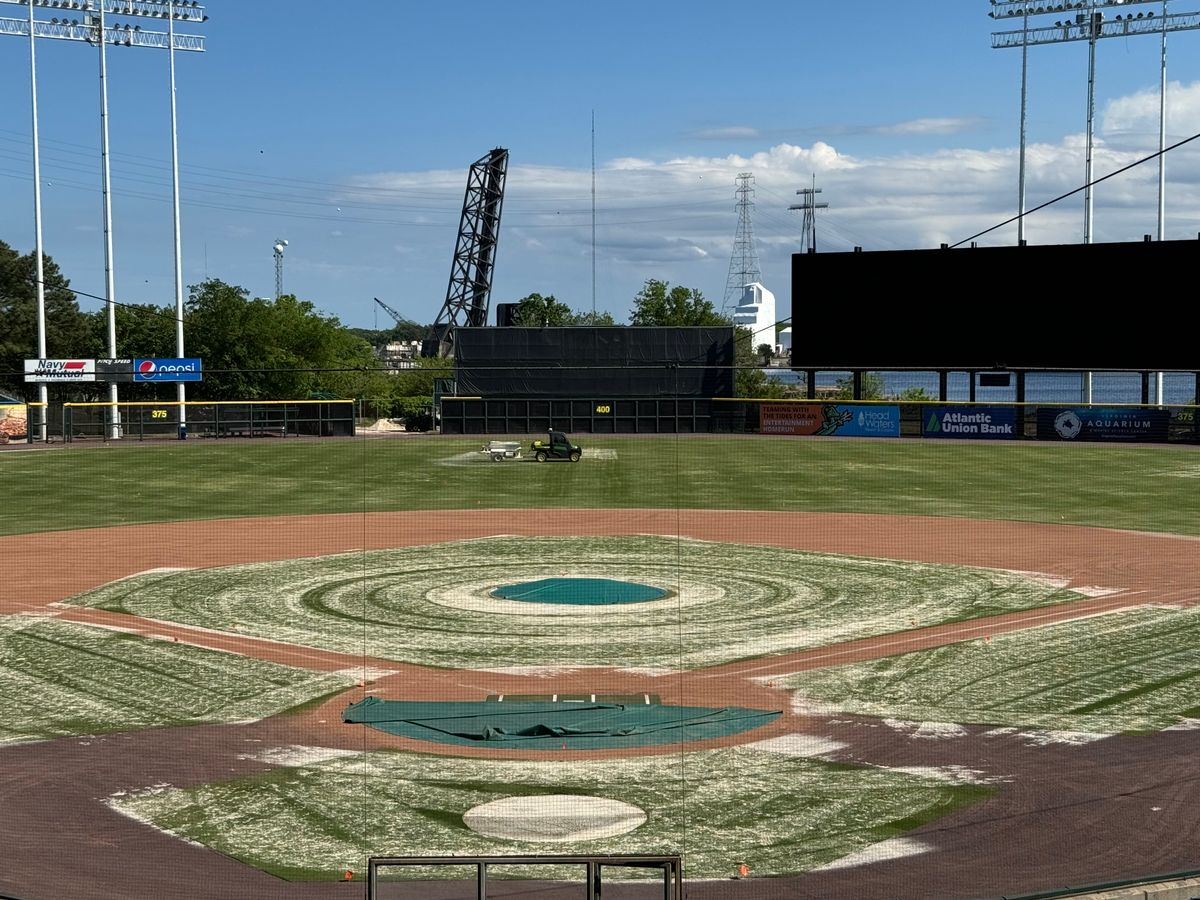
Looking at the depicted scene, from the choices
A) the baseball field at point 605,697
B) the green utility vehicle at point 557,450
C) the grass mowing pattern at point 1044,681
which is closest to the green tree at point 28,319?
the green utility vehicle at point 557,450

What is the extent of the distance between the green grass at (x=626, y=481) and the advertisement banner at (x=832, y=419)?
11.3ft

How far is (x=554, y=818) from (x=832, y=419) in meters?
59.9

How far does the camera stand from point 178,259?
73.3 meters

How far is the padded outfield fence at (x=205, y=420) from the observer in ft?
227

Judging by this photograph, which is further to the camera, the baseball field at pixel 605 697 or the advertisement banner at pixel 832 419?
the advertisement banner at pixel 832 419

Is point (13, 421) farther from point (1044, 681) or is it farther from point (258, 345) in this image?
point (1044, 681)

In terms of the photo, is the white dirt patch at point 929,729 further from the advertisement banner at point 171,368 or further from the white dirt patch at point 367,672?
the advertisement banner at point 171,368

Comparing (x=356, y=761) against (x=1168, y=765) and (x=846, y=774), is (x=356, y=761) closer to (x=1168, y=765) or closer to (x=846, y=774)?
(x=846, y=774)

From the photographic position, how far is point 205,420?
236 feet

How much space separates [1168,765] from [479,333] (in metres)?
67.0

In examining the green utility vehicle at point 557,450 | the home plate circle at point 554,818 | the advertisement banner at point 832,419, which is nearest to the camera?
the home plate circle at point 554,818

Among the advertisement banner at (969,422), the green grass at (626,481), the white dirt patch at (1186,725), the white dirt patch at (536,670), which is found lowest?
the white dirt patch at (1186,725)

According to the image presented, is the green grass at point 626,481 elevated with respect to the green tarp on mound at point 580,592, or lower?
elevated

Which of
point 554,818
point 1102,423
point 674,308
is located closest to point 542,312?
point 674,308
